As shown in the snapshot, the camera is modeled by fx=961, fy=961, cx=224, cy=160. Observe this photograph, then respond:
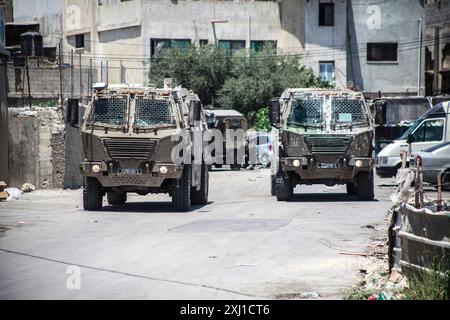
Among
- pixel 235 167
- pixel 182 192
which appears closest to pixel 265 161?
pixel 235 167

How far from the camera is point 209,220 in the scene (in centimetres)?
1709

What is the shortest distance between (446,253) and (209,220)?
28.6 feet

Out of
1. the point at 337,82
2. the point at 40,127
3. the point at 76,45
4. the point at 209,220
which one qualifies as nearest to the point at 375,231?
the point at 209,220

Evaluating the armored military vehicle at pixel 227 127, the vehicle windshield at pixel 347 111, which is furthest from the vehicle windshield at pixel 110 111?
the armored military vehicle at pixel 227 127

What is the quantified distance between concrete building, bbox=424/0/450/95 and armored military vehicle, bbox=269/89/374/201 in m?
40.1

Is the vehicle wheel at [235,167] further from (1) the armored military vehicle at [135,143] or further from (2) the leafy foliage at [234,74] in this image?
(1) the armored military vehicle at [135,143]

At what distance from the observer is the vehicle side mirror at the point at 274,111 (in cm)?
2128

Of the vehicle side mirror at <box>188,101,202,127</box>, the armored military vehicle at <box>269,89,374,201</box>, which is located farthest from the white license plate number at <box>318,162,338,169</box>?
the vehicle side mirror at <box>188,101,202,127</box>

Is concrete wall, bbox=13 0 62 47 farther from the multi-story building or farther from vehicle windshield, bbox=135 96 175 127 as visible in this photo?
vehicle windshield, bbox=135 96 175 127

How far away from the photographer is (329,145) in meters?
20.8

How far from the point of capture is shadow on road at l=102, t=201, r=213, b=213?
1988 cm

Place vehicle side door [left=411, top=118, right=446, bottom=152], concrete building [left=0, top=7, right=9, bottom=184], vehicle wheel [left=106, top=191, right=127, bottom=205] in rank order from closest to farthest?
vehicle wheel [left=106, top=191, right=127, bottom=205]
concrete building [left=0, top=7, right=9, bottom=184]
vehicle side door [left=411, top=118, right=446, bottom=152]

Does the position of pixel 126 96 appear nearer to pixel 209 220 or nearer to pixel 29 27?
pixel 209 220

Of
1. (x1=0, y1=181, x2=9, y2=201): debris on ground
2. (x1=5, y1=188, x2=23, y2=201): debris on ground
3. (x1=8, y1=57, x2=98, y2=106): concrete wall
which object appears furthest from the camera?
(x1=8, y1=57, x2=98, y2=106): concrete wall
